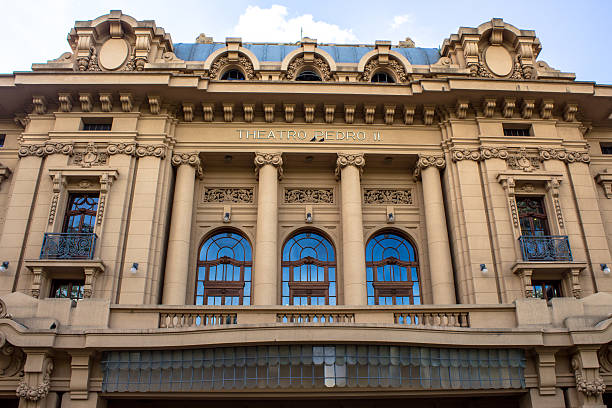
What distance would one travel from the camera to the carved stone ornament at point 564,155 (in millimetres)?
22781

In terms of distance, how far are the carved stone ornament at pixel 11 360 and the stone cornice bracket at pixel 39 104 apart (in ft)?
36.9

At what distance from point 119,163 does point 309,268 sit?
9119 mm

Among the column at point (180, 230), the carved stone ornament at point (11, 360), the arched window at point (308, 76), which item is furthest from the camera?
Answer: the arched window at point (308, 76)

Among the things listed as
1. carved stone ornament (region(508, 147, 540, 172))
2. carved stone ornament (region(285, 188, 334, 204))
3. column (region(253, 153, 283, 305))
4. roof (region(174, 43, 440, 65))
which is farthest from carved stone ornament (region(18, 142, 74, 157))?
carved stone ornament (region(508, 147, 540, 172))

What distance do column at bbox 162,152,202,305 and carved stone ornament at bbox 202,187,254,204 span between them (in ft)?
3.49

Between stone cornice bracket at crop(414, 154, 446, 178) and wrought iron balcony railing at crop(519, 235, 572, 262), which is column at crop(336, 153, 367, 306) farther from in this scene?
wrought iron balcony railing at crop(519, 235, 572, 262)

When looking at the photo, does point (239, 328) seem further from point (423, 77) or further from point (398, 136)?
point (423, 77)

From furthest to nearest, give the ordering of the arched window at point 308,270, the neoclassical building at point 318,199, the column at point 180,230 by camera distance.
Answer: the arched window at point 308,270 < the column at point 180,230 < the neoclassical building at point 318,199

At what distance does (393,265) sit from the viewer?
22.9 m

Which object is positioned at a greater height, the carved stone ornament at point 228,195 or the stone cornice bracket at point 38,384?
the carved stone ornament at point 228,195

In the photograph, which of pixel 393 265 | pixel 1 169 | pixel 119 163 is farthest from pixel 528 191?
pixel 1 169

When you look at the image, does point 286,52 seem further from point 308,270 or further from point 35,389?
point 35,389

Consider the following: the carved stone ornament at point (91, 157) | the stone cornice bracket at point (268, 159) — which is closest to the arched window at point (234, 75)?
the stone cornice bracket at point (268, 159)

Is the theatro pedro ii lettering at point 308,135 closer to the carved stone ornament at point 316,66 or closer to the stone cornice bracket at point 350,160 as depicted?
the stone cornice bracket at point 350,160
